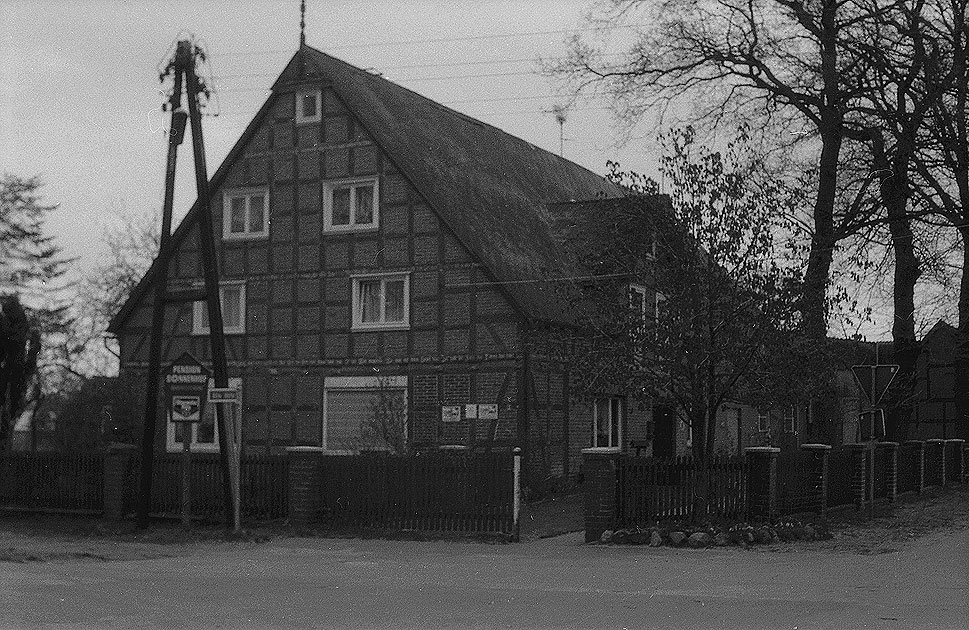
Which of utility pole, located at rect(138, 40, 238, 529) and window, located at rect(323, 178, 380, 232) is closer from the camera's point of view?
utility pole, located at rect(138, 40, 238, 529)

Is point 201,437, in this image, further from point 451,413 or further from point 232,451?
point 232,451

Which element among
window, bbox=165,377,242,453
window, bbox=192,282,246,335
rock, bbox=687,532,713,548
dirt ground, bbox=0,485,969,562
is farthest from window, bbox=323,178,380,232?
rock, bbox=687,532,713,548

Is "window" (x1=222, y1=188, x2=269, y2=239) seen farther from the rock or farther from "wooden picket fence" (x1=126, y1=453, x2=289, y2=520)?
the rock

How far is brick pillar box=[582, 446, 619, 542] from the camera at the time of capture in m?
19.8

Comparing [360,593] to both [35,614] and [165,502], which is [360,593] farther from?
[165,502]

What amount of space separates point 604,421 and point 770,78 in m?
9.21

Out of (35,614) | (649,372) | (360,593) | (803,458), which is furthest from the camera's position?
(803,458)

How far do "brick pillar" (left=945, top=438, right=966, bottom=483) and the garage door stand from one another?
47.5ft

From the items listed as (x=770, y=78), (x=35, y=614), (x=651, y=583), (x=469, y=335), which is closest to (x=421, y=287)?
(x=469, y=335)

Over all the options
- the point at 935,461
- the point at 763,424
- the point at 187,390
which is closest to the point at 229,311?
the point at 187,390

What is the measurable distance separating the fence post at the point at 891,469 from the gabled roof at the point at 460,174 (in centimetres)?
773

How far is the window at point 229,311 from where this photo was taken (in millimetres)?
33438

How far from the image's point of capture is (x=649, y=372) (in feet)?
67.5

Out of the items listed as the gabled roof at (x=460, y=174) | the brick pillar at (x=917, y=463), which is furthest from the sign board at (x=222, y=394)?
the brick pillar at (x=917, y=463)
